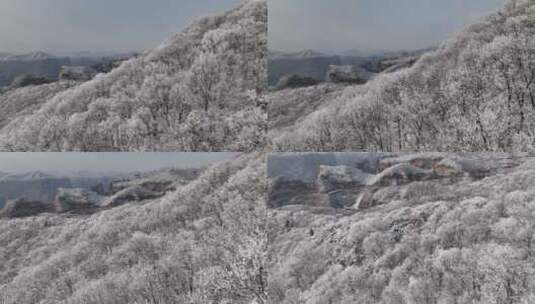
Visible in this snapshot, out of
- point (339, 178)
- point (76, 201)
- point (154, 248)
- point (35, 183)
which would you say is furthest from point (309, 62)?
point (35, 183)

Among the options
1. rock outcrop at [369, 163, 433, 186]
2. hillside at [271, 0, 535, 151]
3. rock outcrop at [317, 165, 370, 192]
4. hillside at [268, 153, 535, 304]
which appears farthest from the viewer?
rock outcrop at [317, 165, 370, 192]

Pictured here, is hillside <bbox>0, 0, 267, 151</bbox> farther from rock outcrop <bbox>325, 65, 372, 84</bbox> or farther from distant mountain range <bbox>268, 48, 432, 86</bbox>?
rock outcrop <bbox>325, 65, 372, 84</bbox>

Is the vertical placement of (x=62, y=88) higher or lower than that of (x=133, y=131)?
higher

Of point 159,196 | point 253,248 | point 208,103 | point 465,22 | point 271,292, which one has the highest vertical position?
point 465,22

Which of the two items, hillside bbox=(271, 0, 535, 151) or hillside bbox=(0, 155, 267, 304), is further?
hillside bbox=(0, 155, 267, 304)

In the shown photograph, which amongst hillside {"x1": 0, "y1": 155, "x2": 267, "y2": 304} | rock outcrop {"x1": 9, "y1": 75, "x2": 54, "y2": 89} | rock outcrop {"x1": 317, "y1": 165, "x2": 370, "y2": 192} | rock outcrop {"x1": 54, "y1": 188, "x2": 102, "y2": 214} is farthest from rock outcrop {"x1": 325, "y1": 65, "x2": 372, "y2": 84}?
rock outcrop {"x1": 9, "y1": 75, "x2": 54, "y2": 89}

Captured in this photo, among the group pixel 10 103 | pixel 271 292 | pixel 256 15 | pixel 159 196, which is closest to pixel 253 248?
pixel 271 292

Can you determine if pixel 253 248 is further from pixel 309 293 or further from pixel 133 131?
pixel 133 131
